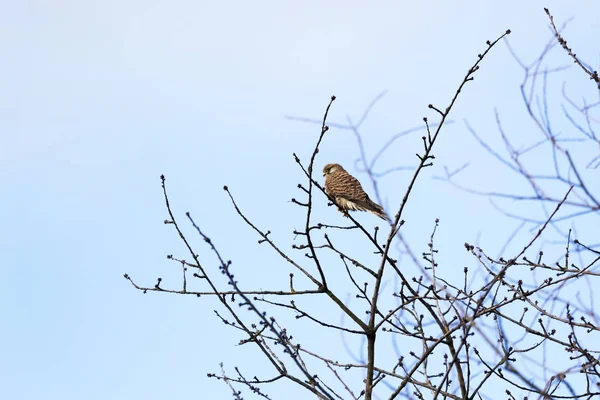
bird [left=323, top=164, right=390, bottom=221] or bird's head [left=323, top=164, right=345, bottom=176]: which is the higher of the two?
bird's head [left=323, top=164, right=345, bottom=176]

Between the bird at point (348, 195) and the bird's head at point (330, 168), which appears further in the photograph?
the bird's head at point (330, 168)

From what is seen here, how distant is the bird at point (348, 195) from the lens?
8.77m

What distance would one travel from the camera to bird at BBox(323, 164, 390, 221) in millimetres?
8775

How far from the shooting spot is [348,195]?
29.9 feet

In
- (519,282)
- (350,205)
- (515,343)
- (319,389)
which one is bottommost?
(319,389)

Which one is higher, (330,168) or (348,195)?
(330,168)

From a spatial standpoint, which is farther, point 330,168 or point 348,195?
point 330,168

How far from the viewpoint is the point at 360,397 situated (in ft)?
14.0

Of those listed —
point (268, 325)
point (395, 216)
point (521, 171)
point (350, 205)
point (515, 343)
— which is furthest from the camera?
point (350, 205)

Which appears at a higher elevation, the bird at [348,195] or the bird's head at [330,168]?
the bird's head at [330,168]

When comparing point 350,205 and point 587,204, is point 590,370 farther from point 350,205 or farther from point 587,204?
point 350,205

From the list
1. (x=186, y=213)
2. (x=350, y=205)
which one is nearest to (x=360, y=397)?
(x=186, y=213)

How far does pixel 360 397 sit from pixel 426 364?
685 mm

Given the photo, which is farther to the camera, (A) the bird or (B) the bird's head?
(B) the bird's head
